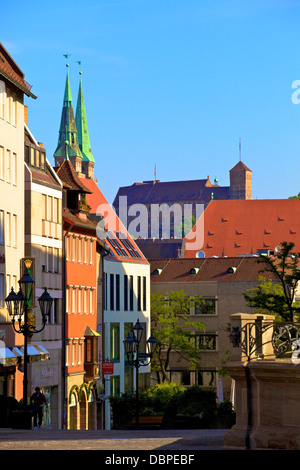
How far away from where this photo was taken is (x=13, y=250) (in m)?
56.9

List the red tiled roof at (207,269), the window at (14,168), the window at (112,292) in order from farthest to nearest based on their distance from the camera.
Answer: the red tiled roof at (207,269) < the window at (112,292) < the window at (14,168)

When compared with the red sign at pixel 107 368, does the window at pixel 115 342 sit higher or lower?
higher

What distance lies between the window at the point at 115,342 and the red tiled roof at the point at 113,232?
5.38 meters

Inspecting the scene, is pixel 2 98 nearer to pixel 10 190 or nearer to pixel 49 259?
pixel 10 190

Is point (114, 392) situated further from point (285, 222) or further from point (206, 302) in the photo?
point (285, 222)

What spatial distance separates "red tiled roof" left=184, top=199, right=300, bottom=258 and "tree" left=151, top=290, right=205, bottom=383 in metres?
43.0

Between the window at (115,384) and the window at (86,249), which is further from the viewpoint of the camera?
the window at (115,384)

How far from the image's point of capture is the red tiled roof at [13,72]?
5597 cm

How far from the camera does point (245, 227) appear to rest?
507 ft

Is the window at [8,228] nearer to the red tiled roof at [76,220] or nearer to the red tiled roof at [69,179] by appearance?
the red tiled roof at [76,220]

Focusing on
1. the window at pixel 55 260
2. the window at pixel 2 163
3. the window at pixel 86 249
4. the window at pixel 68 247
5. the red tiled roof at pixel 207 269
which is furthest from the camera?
the red tiled roof at pixel 207 269

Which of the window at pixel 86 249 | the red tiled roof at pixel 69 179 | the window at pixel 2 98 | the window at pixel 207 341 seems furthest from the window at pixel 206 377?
the window at pixel 2 98

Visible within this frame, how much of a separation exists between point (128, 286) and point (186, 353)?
1361 centimetres

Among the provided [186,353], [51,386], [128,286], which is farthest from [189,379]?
[51,386]
